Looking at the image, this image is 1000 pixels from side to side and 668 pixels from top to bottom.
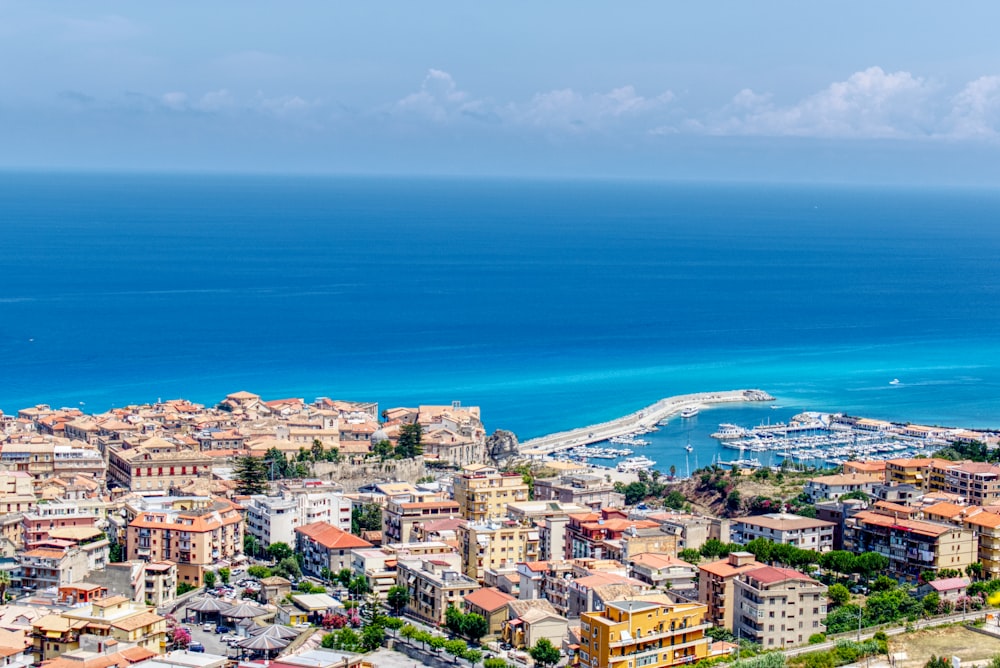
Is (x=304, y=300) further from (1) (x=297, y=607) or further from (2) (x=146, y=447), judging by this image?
(1) (x=297, y=607)

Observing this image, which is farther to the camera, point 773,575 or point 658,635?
point 773,575

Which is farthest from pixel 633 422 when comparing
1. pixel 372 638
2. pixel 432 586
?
pixel 372 638

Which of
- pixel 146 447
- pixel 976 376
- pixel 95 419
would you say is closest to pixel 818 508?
pixel 146 447

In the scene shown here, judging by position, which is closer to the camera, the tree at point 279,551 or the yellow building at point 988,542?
the yellow building at point 988,542

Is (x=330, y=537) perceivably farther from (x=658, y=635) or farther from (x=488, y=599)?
(x=658, y=635)

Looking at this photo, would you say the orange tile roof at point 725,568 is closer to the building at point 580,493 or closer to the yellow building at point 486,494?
the yellow building at point 486,494

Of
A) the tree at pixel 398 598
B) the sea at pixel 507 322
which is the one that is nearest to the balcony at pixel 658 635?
the tree at pixel 398 598
